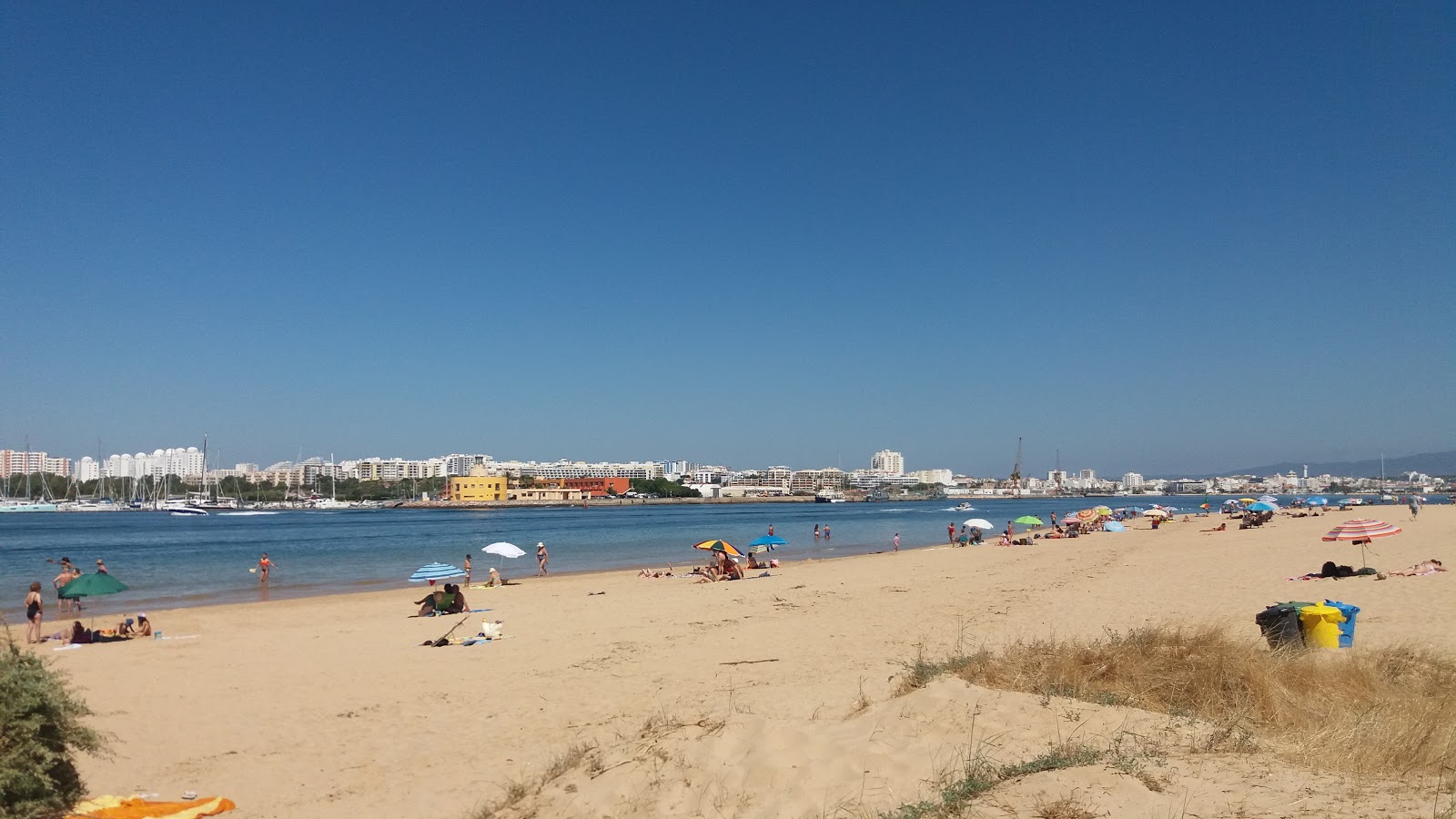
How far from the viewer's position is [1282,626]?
30.3 feet

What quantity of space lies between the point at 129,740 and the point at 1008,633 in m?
10.7

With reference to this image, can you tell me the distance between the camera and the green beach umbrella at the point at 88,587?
17.1 m

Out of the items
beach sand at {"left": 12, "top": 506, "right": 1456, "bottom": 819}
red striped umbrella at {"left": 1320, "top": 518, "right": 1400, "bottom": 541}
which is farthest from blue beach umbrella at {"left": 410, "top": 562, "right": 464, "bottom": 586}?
red striped umbrella at {"left": 1320, "top": 518, "right": 1400, "bottom": 541}

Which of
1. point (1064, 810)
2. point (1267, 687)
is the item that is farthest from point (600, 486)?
point (1064, 810)

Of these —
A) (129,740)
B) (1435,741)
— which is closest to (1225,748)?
(1435,741)

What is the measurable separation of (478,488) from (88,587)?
144 meters

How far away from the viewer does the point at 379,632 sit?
615 inches

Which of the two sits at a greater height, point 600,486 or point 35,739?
point 35,739

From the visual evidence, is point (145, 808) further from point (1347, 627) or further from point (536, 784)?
point (1347, 627)

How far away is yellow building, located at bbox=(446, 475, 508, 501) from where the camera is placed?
6161 inches

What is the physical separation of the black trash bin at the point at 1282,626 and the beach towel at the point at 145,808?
9.84 m


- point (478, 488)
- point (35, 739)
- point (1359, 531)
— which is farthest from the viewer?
point (478, 488)

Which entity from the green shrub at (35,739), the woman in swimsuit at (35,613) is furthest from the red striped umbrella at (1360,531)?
the woman in swimsuit at (35,613)

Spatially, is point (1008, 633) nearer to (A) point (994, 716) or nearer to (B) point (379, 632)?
(A) point (994, 716)
